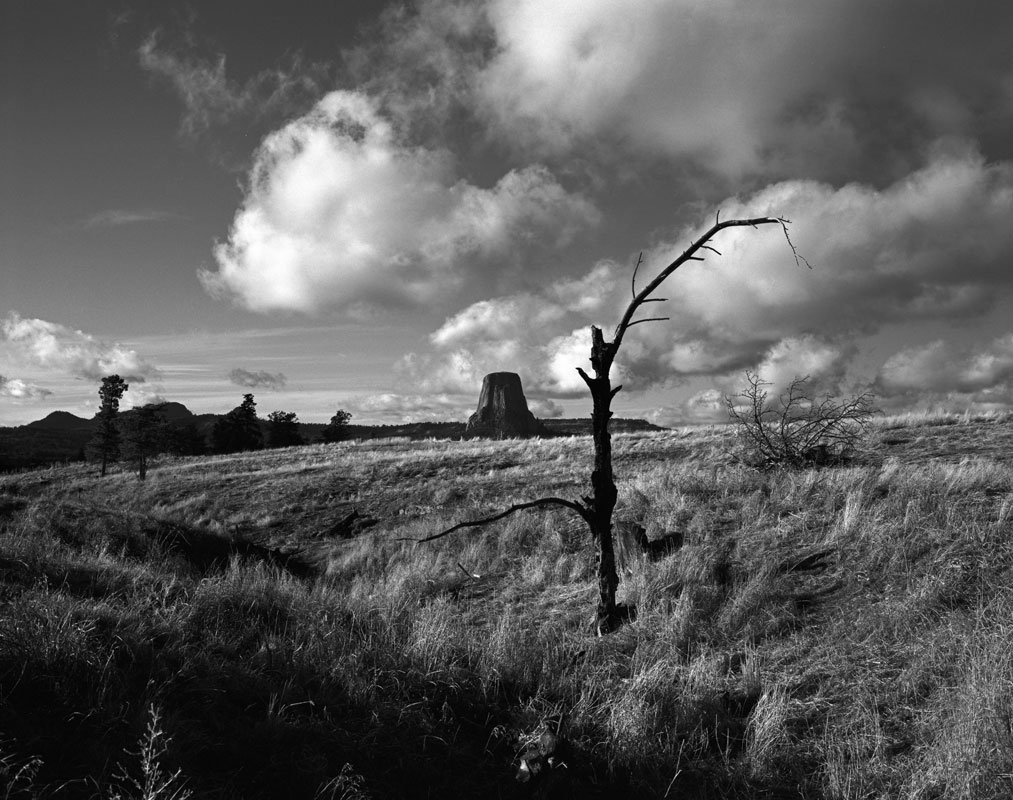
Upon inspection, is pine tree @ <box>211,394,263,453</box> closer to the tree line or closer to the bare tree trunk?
the tree line

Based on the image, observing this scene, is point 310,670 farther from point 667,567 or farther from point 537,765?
point 667,567

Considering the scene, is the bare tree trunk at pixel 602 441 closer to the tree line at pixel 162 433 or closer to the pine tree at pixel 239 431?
the tree line at pixel 162 433

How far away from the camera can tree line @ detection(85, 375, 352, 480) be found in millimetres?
39031

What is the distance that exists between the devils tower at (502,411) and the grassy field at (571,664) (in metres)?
78.8

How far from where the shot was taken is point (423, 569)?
29.6 feet

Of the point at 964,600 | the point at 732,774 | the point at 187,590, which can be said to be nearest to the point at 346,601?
the point at 187,590

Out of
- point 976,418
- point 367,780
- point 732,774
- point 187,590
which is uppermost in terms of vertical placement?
point 976,418

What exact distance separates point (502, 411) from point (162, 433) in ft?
189

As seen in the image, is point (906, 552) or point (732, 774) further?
point (906, 552)

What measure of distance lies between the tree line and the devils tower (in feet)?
74.4

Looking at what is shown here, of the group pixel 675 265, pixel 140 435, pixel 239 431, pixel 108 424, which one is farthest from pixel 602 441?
pixel 239 431

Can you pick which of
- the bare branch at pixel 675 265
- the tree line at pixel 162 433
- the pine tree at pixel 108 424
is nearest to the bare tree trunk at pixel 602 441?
the bare branch at pixel 675 265

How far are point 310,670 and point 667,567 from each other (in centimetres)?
461

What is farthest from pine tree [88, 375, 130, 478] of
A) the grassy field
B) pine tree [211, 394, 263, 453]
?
the grassy field
